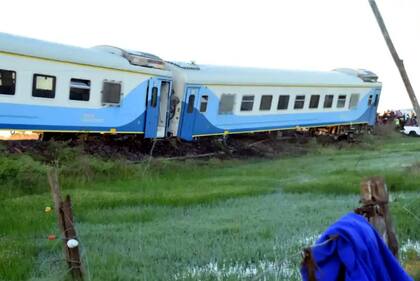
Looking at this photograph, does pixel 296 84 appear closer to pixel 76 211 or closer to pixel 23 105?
pixel 23 105

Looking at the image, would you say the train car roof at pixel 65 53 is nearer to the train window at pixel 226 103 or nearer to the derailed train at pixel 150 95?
the derailed train at pixel 150 95

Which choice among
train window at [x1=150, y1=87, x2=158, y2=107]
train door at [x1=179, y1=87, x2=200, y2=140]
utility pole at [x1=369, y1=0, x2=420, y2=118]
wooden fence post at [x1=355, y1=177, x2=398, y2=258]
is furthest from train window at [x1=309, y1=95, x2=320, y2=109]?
wooden fence post at [x1=355, y1=177, x2=398, y2=258]

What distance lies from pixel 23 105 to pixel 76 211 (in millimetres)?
5855

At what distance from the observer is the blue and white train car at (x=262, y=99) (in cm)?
2041

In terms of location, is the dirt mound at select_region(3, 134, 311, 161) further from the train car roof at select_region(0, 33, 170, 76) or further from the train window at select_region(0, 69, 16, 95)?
the train car roof at select_region(0, 33, 170, 76)

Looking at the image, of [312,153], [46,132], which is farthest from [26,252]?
[312,153]

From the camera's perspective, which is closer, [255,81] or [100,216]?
[100,216]

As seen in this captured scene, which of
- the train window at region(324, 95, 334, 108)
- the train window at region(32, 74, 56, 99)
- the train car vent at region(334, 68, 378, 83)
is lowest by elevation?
the train window at region(324, 95, 334, 108)

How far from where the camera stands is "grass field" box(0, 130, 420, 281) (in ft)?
19.5

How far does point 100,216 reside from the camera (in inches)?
362

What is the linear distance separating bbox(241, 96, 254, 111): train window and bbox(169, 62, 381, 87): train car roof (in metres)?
0.60

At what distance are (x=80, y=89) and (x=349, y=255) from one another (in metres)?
13.8

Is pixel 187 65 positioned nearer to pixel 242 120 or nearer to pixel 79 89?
pixel 242 120

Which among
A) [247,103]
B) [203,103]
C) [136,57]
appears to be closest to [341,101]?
[247,103]
